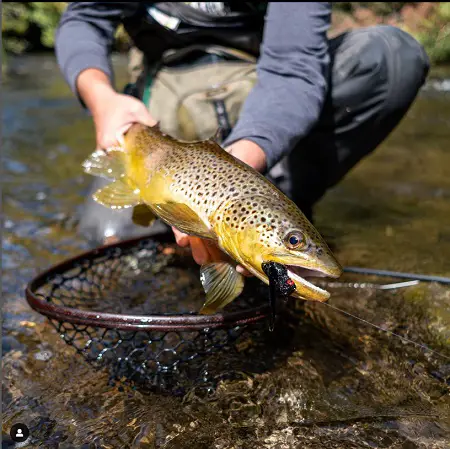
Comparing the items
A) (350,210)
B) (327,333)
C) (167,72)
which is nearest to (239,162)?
(327,333)

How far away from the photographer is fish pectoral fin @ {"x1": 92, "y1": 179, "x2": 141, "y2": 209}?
5.30ft

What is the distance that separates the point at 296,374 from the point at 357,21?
12.1 m

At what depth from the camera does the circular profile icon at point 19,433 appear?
1263 millimetres

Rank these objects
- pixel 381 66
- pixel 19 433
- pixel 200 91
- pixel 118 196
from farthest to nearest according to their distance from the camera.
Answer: pixel 200 91, pixel 381 66, pixel 118 196, pixel 19 433

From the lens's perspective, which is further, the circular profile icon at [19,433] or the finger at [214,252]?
the finger at [214,252]

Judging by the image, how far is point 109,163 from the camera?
1.74 m

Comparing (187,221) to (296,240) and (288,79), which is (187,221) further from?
(288,79)

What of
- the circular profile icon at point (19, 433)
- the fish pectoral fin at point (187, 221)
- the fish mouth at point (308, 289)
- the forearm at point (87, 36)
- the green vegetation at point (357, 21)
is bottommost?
the green vegetation at point (357, 21)

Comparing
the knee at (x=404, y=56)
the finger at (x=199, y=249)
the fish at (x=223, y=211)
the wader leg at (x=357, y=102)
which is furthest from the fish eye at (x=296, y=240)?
the knee at (x=404, y=56)

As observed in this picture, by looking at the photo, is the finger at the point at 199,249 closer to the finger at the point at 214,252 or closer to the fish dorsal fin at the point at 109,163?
the finger at the point at 214,252

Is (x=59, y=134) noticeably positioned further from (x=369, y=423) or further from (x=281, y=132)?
A: (x=369, y=423)

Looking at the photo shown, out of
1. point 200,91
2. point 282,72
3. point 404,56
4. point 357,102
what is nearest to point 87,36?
point 200,91

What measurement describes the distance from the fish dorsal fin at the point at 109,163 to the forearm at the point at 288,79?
1.02 ft

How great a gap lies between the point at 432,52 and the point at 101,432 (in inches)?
379
